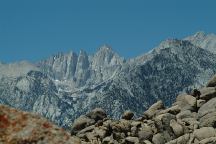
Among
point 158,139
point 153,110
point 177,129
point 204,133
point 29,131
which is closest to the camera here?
point 29,131

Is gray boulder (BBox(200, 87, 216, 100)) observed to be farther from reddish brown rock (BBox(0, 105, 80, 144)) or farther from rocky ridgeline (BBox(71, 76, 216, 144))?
reddish brown rock (BBox(0, 105, 80, 144))

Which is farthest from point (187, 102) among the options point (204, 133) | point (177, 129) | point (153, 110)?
point (204, 133)

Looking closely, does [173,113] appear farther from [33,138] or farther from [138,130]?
[33,138]

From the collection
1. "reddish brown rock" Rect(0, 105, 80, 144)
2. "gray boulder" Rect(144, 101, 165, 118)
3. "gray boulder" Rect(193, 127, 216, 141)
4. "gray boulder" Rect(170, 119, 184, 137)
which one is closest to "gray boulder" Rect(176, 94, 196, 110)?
"gray boulder" Rect(144, 101, 165, 118)

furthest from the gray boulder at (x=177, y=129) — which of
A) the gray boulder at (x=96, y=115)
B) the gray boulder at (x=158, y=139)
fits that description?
the gray boulder at (x=96, y=115)

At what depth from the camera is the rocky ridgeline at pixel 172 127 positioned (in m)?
54.0

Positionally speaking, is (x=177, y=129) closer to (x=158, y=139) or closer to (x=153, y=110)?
(x=158, y=139)

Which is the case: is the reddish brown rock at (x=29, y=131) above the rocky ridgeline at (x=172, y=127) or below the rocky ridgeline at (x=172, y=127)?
below

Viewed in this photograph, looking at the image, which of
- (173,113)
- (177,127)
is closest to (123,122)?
(173,113)

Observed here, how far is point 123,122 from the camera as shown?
6562cm

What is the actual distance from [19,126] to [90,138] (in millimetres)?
55342

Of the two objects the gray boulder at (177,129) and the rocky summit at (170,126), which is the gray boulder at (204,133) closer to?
the rocky summit at (170,126)

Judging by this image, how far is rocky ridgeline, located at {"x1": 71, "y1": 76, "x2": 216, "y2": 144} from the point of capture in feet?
177

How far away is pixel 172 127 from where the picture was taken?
→ 57562 mm
